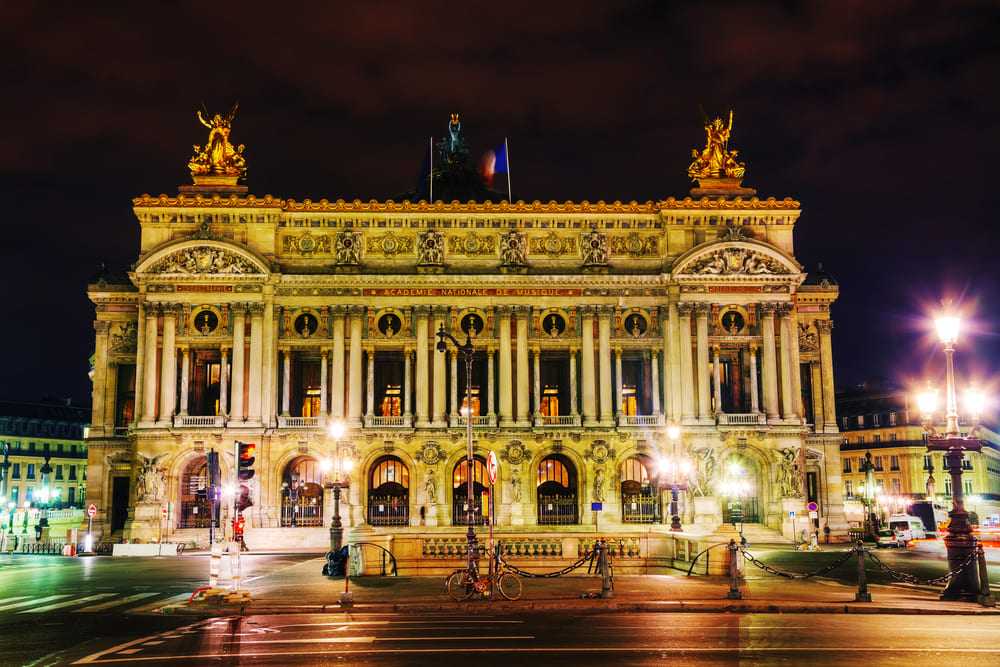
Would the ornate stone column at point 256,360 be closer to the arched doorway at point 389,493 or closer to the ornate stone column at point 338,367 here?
the ornate stone column at point 338,367

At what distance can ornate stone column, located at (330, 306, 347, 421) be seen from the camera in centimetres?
6203

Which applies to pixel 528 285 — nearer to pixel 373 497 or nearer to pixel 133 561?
pixel 373 497

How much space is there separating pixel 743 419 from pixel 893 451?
5506 centimetres

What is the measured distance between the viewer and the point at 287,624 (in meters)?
23.6

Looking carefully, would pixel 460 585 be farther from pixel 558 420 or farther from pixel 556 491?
pixel 556 491

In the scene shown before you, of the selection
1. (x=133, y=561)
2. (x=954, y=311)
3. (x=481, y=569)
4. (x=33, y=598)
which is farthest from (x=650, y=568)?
(x=133, y=561)

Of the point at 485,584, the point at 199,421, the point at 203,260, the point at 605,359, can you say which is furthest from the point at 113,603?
the point at 605,359

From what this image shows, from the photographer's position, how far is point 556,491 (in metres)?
63.1

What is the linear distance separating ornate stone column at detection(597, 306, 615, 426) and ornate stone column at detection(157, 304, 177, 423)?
26672 mm

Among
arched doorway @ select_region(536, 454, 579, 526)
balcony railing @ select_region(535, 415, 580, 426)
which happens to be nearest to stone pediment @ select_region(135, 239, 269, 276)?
balcony railing @ select_region(535, 415, 580, 426)

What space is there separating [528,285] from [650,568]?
31092 millimetres

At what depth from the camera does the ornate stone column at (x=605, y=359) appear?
6262cm

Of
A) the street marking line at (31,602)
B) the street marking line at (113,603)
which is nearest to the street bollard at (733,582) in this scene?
the street marking line at (113,603)

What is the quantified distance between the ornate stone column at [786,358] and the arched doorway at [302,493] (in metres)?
29.6
